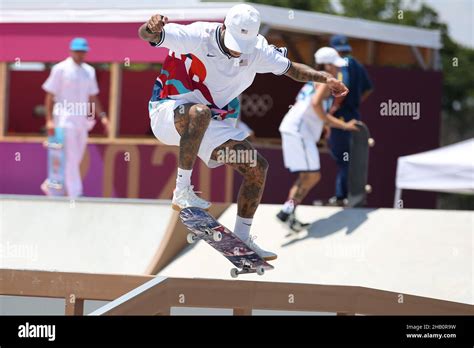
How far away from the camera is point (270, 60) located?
25.4 feet

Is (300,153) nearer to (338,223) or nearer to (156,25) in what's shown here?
(338,223)

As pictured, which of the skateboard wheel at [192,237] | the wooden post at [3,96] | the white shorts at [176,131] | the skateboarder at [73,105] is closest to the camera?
the white shorts at [176,131]

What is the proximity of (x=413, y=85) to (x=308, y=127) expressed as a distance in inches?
199

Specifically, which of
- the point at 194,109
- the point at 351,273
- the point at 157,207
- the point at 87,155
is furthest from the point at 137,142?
the point at 194,109

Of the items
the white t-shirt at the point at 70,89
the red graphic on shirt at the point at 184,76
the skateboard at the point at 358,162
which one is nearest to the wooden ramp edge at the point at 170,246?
the skateboard at the point at 358,162

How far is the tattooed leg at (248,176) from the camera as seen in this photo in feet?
24.9

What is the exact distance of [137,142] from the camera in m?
14.2

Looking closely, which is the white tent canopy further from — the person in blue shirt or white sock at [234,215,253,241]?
white sock at [234,215,253,241]

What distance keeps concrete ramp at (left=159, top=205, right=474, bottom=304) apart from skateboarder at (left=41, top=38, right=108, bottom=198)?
278 cm

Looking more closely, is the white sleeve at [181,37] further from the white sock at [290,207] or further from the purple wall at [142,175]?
the purple wall at [142,175]

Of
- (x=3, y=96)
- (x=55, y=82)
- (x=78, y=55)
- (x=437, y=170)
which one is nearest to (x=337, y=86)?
(x=78, y=55)

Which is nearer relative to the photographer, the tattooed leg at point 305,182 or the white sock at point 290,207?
the white sock at point 290,207

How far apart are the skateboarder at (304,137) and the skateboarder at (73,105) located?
3276mm
